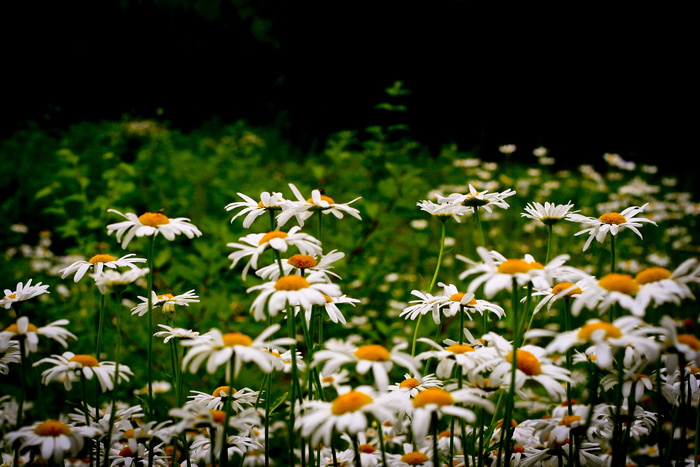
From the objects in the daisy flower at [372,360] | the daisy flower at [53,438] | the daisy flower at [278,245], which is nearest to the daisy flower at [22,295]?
the daisy flower at [53,438]

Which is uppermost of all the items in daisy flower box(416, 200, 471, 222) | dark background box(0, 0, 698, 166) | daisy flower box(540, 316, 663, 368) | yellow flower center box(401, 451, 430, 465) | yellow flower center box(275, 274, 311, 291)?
dark background box(0, 0, 698, 166)

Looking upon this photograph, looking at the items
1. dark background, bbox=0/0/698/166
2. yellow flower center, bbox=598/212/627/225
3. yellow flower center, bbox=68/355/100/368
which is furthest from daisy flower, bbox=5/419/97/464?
dark background, bbox=0/0/698/166

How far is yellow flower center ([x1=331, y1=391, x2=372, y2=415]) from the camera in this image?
2.32 feet

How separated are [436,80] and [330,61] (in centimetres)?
147

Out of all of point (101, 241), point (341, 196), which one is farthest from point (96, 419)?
point (341, 196)

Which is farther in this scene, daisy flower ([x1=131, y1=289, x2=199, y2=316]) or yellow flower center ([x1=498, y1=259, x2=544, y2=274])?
daisy flower ([x1=131, y1=289, x2=199, y2=316])

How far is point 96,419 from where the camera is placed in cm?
103

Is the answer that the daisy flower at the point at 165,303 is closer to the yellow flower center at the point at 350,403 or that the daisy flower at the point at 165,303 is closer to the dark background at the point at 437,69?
the yellow flower center at the point at 350,403

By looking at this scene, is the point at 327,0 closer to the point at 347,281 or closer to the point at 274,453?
the point at 347,281

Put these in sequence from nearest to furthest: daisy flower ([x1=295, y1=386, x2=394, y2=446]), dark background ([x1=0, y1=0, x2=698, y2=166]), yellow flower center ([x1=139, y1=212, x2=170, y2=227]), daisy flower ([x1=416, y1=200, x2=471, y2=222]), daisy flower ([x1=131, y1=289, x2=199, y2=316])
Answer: daisy flower ([x1=295, y1=386, x2=394, y2=446]) < yellow flower center ([x1=139, y1=212, x2=170, y2=227]) < daisy flower ([x1=131, y1=289, x2=199, y2=316]) < daisy flower ([x1=416, y1=200, x2=471, y2=222]) < dark background ([x1=0, y1=0, x2=698, y2=166])

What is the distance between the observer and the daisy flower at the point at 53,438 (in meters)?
0.80

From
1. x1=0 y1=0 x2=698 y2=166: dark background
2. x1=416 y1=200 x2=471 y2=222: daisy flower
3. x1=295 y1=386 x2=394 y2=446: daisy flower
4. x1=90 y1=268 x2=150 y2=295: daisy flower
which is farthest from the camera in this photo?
x1=0 y1=0 x2=698 y2=166: dark background

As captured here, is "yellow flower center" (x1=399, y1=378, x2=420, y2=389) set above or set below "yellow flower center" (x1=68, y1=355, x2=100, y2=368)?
below

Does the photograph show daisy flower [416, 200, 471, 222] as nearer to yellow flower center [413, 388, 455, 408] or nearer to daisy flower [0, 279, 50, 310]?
yellow flower center [413, 388, 455, 408]
